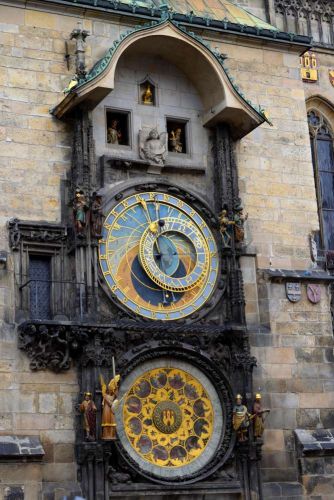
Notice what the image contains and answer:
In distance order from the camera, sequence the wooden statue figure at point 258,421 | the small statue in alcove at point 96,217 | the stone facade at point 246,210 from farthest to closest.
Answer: the wooden statue figure at point 258,421, the small statue in alcove at point 96,217, the stone facade at point 246,210

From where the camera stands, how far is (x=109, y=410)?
16531 mm

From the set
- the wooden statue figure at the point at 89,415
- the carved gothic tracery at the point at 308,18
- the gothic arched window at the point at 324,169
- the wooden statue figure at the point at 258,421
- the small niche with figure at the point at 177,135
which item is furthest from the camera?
the carved gothic tracery at the point at 308,18

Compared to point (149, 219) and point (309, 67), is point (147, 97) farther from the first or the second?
point (309, 67)

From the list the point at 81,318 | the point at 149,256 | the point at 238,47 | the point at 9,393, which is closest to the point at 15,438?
the point at 9,393

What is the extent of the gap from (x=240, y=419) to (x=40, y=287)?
12.6 ft

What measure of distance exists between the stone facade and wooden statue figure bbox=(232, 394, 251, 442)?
73 centimetres

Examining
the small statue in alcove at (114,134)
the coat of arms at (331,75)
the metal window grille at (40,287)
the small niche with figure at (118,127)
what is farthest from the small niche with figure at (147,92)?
the coat of arms at (331,75)

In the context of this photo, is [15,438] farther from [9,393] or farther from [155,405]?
[155,405]

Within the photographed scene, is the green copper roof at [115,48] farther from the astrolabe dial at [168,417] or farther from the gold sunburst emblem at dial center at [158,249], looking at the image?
the astrolabe dial at [168,417]

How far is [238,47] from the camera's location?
66.1 ft

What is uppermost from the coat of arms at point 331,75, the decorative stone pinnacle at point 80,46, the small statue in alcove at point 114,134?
the coat of arms at point 331,75

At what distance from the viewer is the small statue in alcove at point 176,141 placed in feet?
63.1

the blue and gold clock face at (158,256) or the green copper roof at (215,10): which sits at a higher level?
the green copper roof at (215,10)

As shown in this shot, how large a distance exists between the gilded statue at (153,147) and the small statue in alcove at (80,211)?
161 centimetres
